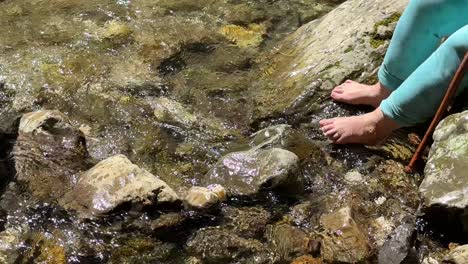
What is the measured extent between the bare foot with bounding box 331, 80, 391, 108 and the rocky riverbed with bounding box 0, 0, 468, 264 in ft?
0.26

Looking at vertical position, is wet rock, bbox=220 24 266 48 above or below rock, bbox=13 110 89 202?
below

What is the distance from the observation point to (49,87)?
12.6 feet

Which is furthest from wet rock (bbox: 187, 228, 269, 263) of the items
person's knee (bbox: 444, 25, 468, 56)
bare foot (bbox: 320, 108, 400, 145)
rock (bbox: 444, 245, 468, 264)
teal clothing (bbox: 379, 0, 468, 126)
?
person's knee (bbox: 444, 25, 468, 56)

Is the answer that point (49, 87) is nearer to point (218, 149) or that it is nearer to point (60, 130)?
point (60, 130)

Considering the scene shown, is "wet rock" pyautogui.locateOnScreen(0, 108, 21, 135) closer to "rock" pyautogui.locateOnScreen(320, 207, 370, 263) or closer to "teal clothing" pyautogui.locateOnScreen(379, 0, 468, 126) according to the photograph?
"rock" pyautogui.locateOnScreen(320, 207, 370, 263)

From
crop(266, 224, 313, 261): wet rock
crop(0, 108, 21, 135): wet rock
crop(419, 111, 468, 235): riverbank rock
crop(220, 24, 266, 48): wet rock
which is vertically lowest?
crop(220, 24, 266, 48): wet rock

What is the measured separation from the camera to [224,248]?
8.78ft

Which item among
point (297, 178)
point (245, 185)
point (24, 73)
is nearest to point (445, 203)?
point (297, 178)

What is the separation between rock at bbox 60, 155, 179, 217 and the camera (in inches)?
107

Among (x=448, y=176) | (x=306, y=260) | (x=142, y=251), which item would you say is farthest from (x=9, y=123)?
(x=448, y=176)

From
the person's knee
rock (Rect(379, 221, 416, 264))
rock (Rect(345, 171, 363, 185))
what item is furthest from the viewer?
rock (Rect(345, 171, 363, 185))

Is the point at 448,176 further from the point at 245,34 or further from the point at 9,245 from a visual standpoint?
the point at 245,34

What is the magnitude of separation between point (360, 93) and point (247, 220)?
1152mm

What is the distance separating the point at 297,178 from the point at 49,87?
70.6 inches
